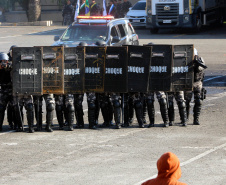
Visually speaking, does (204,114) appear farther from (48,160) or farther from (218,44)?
(218,44)

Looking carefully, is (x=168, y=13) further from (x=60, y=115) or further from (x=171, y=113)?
(x=60, y=115)

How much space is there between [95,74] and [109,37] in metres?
6.03

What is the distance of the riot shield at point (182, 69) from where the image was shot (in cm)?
1305

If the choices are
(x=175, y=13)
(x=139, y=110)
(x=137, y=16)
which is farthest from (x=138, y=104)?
(x=137, y=16)

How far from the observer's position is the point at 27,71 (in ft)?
41.4

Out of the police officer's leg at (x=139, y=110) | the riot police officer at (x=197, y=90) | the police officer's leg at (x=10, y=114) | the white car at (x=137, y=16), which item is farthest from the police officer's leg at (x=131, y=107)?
the white car at (x=137, y=16)

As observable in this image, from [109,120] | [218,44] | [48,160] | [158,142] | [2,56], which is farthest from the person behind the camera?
[218,44]

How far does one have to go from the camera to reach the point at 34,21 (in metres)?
45.0

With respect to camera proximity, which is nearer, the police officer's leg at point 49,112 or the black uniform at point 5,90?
the police officer's leg at point 49,112

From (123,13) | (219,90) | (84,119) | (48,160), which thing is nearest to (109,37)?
(219,90)

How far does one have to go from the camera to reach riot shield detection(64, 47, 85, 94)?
1294 centimetres

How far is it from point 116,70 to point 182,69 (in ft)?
4.49

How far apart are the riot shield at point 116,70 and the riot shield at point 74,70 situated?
504 millimetres

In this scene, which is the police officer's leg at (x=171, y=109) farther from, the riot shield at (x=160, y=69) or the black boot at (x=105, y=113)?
the black boot at (x=105, y=113)
